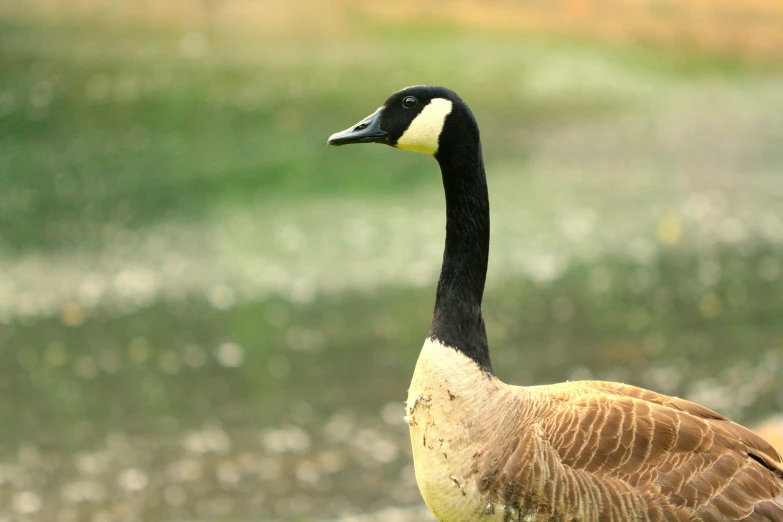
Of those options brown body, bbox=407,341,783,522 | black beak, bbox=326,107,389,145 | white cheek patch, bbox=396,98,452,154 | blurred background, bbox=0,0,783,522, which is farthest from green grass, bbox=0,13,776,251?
brown body, bbox=407,341,783,522

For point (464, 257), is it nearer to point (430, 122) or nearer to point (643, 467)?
point (430, 122)

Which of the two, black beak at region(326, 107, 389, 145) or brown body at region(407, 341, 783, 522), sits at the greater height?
black beak at region(326, 107, 389, 145)

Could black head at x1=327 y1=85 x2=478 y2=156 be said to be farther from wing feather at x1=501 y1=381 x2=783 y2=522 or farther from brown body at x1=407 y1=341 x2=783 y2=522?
wing feather at x1=501 y1=381 x2=783 y2=522

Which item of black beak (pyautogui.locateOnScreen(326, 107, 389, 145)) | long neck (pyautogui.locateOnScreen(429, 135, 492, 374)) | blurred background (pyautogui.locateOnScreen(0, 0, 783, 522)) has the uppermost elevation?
black beak (pyautogui.locateOnScreen(326, 107, 389, 145))

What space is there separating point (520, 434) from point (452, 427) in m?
0.22

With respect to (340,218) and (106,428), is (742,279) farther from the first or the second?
(106,428)

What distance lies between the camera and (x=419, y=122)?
10.7 ft

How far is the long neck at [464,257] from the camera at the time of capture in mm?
3287

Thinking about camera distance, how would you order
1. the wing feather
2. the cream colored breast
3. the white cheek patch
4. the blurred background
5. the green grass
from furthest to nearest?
the green grass
the blurred background
the white cheek patch
the cream colored breast
the wing feather

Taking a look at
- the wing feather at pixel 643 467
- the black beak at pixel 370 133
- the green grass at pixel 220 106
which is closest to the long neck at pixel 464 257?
the black beak at pixel 370 133

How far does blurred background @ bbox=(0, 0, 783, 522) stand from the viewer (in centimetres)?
615

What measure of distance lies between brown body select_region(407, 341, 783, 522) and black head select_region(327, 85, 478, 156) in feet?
2.32

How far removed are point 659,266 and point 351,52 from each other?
5297 millimetres

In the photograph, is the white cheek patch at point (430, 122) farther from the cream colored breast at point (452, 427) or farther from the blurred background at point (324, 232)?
the blurred background at point (324, 232)
